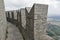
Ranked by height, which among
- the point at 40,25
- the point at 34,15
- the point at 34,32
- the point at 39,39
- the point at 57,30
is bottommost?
the point at 57,30

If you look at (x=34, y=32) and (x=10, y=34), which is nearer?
(x=34, y=32)

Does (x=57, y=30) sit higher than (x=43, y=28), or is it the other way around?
(x=43, y=28)

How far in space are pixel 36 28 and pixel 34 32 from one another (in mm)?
159

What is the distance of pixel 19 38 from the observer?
18.9ft

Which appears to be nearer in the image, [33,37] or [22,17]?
[33,37]

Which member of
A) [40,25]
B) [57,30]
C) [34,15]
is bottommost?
[57,30]

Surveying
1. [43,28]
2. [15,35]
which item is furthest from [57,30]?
[43,28]

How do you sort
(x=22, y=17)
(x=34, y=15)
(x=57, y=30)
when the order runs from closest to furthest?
(x=34, y=15) → (x=22, y=17) → (x=57, y=30)

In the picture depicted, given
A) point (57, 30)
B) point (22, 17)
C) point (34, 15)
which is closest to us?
point (34, 15)

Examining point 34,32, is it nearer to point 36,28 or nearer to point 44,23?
point 36,28

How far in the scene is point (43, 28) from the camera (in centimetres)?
354

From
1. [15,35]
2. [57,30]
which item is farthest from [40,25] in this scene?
[57,30]

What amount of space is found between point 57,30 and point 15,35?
191 inches

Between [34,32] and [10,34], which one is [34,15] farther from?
[10,34]
